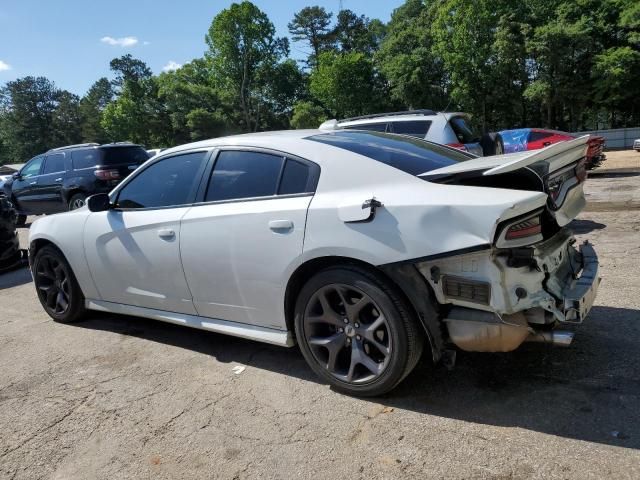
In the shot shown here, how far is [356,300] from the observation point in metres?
3.03

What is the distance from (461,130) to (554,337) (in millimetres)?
7597

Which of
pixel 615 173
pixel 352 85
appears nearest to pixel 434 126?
pixel 615 173

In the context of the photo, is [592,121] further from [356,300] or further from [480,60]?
[356,300]

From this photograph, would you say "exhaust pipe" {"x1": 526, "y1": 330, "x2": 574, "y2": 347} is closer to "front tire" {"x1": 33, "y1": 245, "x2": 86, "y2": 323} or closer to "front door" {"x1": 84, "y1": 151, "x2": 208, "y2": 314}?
"front door" {"x1": 84, "y1": 151, "x2": 208, "y2": 314}

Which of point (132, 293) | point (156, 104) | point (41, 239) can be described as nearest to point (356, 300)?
point (132, 293)

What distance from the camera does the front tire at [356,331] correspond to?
9.30 feet

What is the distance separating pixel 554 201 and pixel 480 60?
37.6 metres

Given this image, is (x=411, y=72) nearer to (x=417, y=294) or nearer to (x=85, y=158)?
(x=85, y=158)

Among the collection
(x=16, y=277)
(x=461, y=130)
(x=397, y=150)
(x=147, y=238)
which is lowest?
(x=16, y=277)

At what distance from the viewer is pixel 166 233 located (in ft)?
12.5

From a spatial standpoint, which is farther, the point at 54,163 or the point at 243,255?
the point at 54,163

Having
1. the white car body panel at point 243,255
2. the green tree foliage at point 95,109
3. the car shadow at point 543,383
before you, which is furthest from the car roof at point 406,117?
the green tree foliage at point 95,109

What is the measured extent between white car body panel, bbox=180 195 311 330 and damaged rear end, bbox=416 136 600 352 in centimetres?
87

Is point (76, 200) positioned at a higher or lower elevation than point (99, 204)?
lower
